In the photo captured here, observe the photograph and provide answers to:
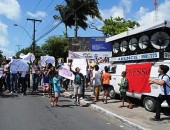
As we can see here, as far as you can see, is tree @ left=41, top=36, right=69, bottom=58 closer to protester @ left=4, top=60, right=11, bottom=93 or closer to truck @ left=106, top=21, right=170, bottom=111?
protester @ left=4, top=60, right=11, bottom=93

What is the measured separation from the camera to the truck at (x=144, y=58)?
12.8 metres

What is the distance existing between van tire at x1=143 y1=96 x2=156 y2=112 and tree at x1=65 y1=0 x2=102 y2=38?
3673cm

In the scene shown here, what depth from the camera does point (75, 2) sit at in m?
49.4

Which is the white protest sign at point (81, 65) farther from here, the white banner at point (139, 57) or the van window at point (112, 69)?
the white banner at point (139, 57)

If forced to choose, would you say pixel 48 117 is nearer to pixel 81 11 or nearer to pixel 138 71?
pixel 138 71

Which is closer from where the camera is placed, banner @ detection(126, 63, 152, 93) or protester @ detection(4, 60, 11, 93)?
banner @ detection(126, 63, 152, 93)

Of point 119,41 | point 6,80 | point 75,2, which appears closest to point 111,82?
point 119,41

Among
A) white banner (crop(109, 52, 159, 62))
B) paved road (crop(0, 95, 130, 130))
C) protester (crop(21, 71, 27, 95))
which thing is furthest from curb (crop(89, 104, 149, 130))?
protester (crop(21, 71, 27, 95))

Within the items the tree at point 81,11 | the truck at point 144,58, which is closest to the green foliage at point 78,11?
the tree at point 81,11

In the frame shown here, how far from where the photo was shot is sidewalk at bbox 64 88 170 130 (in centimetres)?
1031

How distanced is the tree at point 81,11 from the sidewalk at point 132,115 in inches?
1368

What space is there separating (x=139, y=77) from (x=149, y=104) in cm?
131

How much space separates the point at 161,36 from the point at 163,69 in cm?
259

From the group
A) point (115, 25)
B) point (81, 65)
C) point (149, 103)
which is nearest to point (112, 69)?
point (81, 65)
